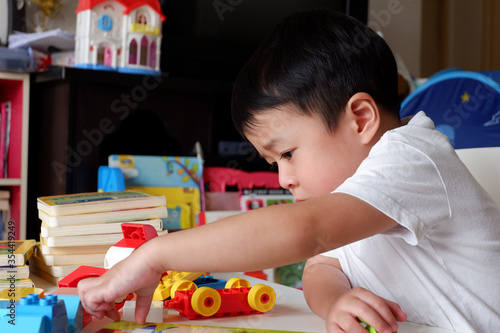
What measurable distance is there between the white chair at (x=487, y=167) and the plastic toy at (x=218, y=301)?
387 millimetres

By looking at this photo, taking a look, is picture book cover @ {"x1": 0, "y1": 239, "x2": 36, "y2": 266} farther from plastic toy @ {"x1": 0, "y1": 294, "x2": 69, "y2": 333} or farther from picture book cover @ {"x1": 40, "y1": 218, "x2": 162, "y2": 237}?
plastic toy @ {"x1": 0, "y1": 294, "x2": 69, "y2": 333}

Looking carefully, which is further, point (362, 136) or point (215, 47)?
point (215, 47)

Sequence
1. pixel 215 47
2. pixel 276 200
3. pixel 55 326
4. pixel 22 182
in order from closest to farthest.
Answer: pixel 55 326
pixel 22 182
pixel 276 200
pixel 215 47

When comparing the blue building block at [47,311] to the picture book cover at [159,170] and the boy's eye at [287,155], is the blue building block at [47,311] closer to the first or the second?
the boy's eye at [287,155]

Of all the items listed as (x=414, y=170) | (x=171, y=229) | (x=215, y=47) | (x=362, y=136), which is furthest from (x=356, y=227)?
(x=215, y=47)

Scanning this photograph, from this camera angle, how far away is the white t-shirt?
0.58m

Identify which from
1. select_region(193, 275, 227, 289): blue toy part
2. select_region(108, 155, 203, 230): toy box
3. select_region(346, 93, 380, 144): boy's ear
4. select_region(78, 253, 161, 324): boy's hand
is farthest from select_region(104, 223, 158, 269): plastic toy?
select_region(108, 155, 203, 230): toy box

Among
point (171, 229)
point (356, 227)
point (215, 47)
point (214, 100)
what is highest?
point (215, 47)

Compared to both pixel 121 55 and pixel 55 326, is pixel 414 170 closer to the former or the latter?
pixel 55 326

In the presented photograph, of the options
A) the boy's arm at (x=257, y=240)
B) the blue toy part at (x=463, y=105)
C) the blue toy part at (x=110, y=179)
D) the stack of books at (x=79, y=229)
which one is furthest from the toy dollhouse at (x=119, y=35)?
the boy's arm at (x=257, y=240)

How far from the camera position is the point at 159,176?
192 centimetres

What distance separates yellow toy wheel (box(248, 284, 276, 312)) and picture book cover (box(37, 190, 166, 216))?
282mm

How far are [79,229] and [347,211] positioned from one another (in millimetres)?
423

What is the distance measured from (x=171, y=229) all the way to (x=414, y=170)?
1.42 m
